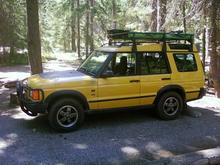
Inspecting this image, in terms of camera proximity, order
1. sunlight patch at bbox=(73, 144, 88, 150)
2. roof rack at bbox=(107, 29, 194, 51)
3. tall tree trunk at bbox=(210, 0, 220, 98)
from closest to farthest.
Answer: sunlight patch at bbox=(73, 144, 88, 150) → roof rack at bbox=(107, 29, 194, 51) → tall tree trunk at bbox=(210, 0, 220, 98)

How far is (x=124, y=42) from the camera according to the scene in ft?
25.9

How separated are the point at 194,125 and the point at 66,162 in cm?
348

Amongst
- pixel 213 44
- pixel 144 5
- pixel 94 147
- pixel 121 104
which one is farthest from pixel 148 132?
pixel 144 5

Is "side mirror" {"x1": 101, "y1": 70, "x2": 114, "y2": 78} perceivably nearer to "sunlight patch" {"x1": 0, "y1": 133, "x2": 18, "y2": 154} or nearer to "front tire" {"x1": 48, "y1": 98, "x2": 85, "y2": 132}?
"front tire" {"x1": 48, "y1": 98, "x2": 85, "y2": 132}

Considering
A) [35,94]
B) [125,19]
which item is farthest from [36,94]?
[125,19]

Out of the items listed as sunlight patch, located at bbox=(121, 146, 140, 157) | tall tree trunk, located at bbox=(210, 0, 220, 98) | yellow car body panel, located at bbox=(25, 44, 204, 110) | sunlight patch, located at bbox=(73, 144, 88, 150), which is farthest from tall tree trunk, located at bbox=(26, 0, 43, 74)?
tall tree trunk, located at bbox=(210, 0, 220, 98)

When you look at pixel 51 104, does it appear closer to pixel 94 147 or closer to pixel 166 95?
pixel 94 147

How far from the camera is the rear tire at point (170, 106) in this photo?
25.8ft

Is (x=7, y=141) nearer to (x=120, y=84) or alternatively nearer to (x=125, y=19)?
(x=120, y=84)

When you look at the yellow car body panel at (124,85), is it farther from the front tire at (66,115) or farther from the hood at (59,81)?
the front tire at (66,115)

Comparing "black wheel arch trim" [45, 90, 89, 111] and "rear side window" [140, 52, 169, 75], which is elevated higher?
"rear side window" [140, 52, 169, 75]

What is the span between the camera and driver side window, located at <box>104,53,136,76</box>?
740cm

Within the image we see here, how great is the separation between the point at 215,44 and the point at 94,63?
19.1 ft

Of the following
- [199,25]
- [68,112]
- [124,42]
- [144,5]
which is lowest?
[68,112]
